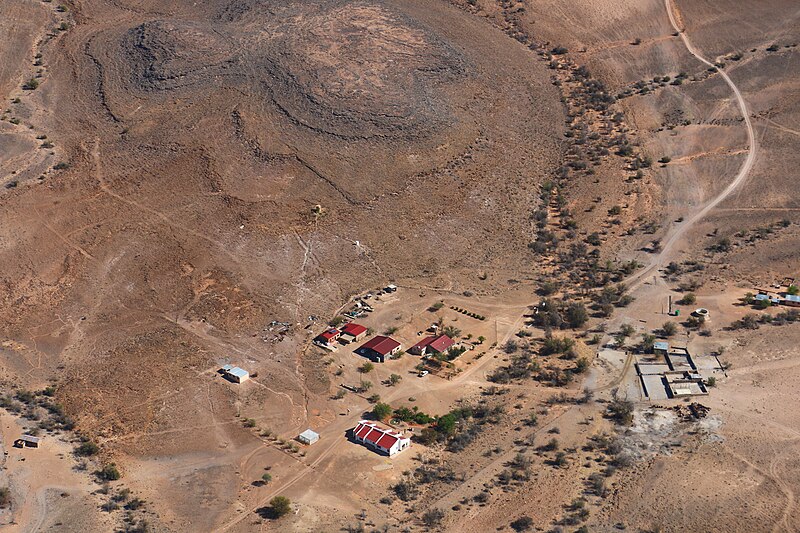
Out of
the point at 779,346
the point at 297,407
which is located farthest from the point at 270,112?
the point at 779,346

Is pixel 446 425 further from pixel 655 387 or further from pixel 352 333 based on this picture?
pixel 655 387

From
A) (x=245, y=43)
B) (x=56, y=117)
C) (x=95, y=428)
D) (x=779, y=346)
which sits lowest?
(x=95, y=428)

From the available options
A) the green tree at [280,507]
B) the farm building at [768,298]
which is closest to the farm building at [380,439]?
the green tree at [280,507]

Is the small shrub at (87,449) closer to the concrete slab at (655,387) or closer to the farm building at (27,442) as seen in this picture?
the farm building at (27,442)

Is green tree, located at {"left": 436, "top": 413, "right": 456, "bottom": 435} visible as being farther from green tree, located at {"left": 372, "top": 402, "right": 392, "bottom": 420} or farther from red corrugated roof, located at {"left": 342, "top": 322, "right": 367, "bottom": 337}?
red corrugated roof, located at {"left": 342, "top": 322, "right": 367, "bottom": 337}

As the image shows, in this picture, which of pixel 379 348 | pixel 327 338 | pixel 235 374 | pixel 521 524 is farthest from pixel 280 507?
pixel 327 338

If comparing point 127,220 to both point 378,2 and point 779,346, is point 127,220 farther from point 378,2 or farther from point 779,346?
point 779,346
